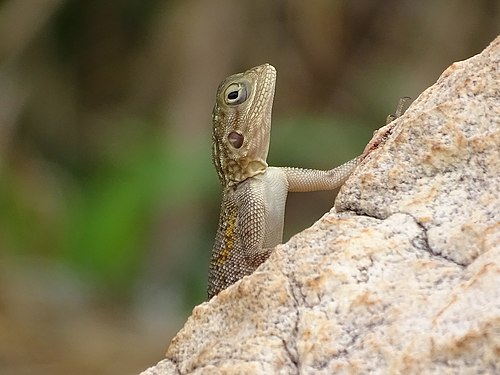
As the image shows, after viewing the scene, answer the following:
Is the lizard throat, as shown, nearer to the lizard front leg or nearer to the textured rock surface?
the lizard front leg

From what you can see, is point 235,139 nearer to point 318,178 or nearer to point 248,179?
point 248,179

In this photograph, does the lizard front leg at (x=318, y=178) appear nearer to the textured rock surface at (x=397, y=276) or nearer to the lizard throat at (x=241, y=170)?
the lizard throat at (x=241, y=170)

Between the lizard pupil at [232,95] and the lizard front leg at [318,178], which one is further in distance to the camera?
the lizard pupil at [232,95]

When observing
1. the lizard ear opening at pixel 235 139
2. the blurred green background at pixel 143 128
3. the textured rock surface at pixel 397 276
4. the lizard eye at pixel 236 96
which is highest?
the blurred green background at pixel 143 128

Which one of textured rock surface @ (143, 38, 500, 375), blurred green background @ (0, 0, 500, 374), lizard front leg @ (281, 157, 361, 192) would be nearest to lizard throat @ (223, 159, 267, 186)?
lizard front leg @ (281, 157, 361, 192)

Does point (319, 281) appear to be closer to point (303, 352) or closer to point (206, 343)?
point (303, 352)

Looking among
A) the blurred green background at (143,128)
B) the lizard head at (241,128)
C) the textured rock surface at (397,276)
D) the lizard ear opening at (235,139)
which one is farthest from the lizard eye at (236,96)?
the textured rock surface at (397,276)

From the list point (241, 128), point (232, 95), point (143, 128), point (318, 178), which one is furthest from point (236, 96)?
point (143, 128)

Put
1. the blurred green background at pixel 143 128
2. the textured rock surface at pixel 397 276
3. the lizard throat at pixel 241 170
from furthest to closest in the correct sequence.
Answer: the blurred green background at pixel 143 128 → the lizard throat at pixel 241 170 → the textured rock surface at pixel 397 276

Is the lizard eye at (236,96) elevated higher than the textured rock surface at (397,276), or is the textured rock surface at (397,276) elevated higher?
the lizard eye at (236,96)
